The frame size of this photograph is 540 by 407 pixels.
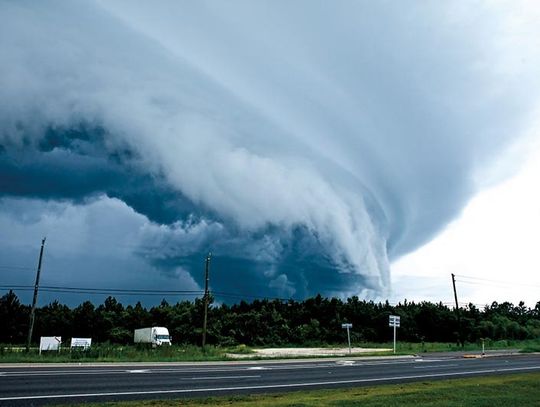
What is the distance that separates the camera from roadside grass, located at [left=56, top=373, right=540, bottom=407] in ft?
42.6

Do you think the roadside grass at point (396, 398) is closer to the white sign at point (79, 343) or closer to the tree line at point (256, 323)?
the white sign at point (79, 343)

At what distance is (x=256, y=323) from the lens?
9288 cm

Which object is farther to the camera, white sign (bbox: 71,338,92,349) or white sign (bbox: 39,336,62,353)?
white sign (bbox: 39,336,62,353)

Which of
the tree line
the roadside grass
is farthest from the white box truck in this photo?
the roadside grass

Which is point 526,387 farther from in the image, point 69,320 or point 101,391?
point 69,320

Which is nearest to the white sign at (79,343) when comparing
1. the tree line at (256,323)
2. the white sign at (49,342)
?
the white sign at (49,342)

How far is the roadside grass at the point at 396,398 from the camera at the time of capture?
1297 centimetres

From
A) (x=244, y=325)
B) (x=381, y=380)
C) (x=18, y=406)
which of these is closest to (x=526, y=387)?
(x=381, y=380)

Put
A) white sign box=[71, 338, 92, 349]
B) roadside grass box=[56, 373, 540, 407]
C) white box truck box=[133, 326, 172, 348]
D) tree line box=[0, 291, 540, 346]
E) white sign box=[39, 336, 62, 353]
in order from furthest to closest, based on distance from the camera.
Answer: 1. tree line box=[0, 291, 540, 346]
2. white box truck box=[133, 326, 172, 348]
3. white sign box=[39, 336, 62, 353]
4. white sign box=[71, 338, 92, 349]
5. roadside grass box=[56, 373, 540, 407]

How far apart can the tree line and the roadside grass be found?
7014cm

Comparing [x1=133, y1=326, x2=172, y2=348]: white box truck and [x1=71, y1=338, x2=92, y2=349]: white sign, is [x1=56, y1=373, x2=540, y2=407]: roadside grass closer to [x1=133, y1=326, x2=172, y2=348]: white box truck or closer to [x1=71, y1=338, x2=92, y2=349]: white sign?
[x1=71, y1=338, x2=92, y2=349]: white sign

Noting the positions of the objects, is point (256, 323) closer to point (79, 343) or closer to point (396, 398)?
point (79, 343)

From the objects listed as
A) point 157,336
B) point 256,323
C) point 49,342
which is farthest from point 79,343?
point 256,323

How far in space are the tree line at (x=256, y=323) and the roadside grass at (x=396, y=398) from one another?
70137mm
